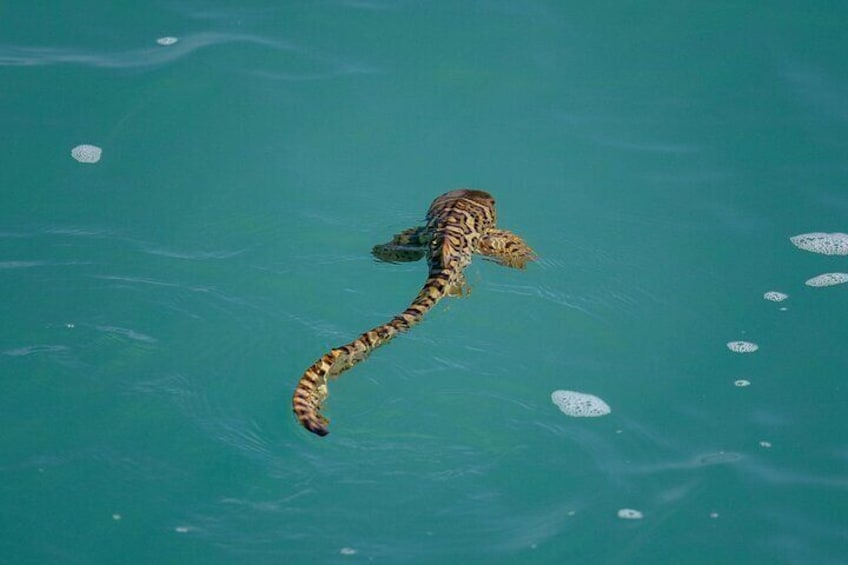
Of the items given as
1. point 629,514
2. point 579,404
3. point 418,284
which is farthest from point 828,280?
point 418,284

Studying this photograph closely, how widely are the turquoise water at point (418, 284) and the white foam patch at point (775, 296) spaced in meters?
0.13

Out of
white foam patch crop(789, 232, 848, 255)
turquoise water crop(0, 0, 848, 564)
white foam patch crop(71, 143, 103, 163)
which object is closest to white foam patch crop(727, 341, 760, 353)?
turquoise water crop(0, 0, 848, 564)

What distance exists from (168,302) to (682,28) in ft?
19.9

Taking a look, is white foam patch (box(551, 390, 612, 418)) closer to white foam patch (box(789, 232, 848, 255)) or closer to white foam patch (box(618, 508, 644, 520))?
white foam patch (box(618, 508, 644, 520))

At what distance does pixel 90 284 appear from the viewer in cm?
798

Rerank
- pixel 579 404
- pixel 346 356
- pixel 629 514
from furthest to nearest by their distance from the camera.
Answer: pixel 579 404 < pixel 346 356 < pixel 629 514

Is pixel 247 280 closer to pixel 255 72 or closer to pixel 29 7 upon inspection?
pixel 255 72

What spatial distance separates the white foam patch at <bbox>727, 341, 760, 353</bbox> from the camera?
7.90 metres

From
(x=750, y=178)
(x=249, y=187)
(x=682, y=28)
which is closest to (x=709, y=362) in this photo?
(x=750, y=178)

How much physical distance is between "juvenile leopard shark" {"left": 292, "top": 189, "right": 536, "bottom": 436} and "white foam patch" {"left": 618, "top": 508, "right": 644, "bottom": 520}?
5.92ft

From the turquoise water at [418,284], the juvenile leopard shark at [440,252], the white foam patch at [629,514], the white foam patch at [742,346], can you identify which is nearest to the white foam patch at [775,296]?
the turquoise water at [418,284]

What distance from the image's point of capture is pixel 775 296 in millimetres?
8438

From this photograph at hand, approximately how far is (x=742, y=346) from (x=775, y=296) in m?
0.73

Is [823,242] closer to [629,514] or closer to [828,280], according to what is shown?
[828,280]
